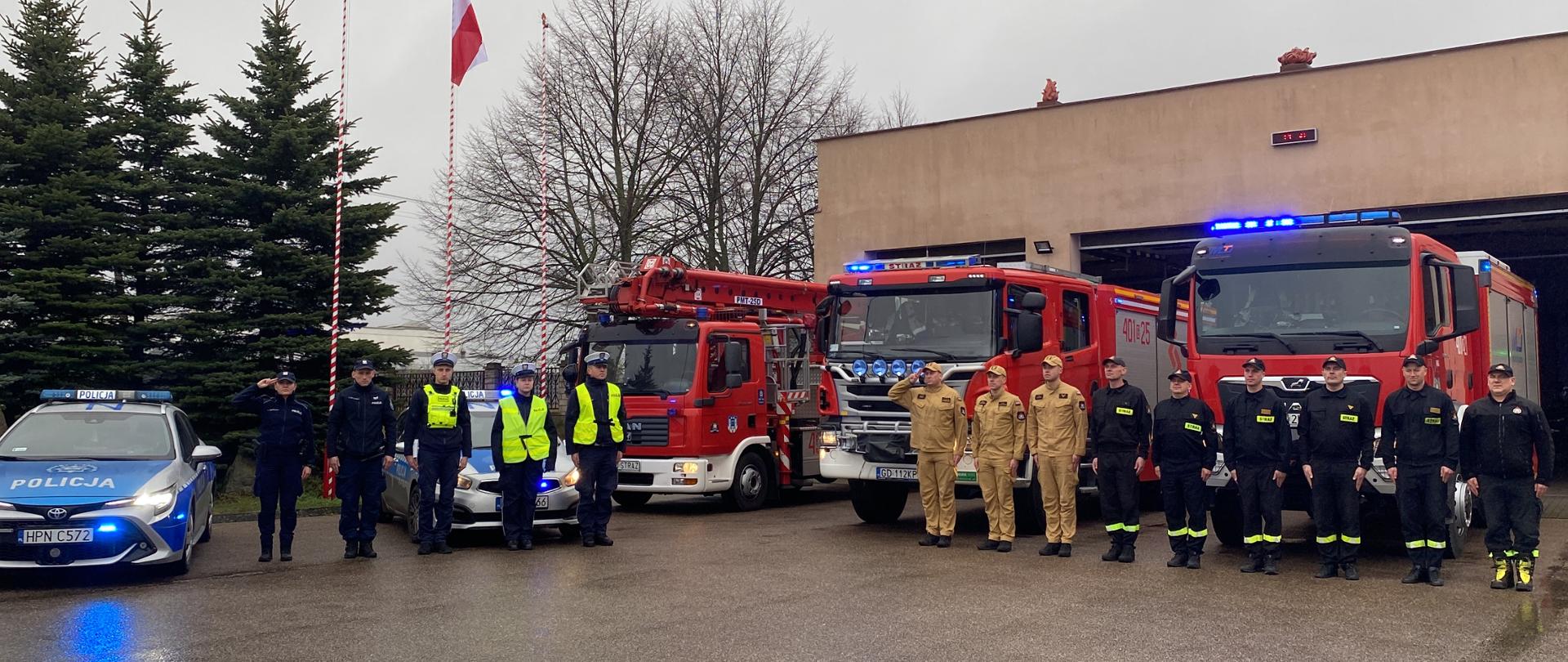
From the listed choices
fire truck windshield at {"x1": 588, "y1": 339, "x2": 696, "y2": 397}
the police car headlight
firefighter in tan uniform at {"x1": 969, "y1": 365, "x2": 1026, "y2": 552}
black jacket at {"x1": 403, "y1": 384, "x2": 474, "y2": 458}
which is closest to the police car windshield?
the police car headlight

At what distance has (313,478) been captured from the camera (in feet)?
66.8

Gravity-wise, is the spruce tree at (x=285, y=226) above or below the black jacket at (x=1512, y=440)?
above

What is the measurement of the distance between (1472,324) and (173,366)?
16.8m

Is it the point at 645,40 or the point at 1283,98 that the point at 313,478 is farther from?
the point at 1283,98

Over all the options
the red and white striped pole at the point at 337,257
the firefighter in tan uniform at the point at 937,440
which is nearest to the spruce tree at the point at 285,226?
the red and white striped pole at the point at 337,257

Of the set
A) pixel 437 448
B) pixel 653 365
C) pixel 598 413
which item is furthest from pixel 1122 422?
pixel 653 365

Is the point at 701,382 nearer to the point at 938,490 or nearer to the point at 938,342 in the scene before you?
the point at 938,342

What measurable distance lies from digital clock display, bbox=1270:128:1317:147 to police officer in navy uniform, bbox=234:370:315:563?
15.0 m

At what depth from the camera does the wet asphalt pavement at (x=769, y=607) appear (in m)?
6.86

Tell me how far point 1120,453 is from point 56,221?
1528 cm

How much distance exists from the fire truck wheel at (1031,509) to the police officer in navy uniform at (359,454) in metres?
5.94

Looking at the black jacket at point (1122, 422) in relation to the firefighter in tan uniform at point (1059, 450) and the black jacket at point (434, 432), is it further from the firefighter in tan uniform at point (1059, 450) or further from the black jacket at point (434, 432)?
the black jacket at point (434, 432)

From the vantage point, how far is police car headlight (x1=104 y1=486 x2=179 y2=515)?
9.12 m

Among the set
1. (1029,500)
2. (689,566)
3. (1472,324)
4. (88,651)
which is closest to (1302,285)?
(1472,324)
